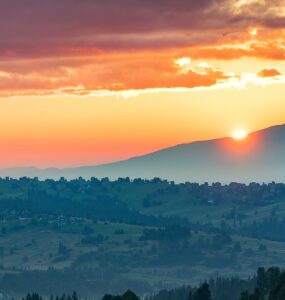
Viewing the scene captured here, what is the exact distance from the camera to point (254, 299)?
611 feet

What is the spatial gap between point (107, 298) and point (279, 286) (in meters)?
26.2

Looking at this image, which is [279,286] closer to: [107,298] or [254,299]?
[254,299]

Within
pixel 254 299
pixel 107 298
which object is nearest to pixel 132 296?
pixel 107 298

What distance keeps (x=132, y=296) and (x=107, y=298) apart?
6879 millimetres

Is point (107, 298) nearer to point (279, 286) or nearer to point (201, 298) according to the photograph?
point (201, 298)

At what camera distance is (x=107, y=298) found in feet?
→ 602

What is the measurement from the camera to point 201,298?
186m

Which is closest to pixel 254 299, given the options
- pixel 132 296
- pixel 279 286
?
pixel 279 286

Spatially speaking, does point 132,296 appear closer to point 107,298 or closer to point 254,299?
point 107,298

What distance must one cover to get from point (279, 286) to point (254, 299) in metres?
4.75

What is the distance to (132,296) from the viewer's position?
17800cm

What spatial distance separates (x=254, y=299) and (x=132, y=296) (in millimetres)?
20540

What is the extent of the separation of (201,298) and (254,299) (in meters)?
8.21

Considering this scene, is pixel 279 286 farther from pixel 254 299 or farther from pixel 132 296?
pixel 132 296
